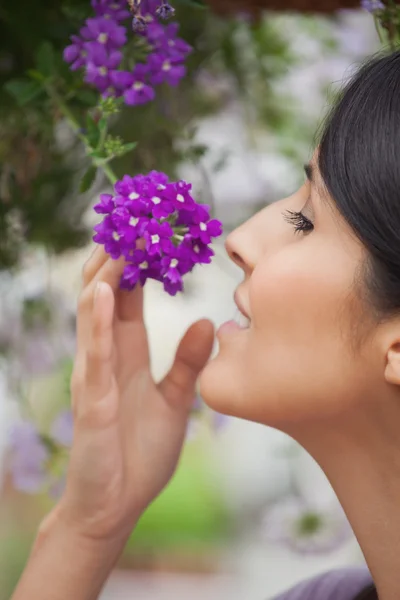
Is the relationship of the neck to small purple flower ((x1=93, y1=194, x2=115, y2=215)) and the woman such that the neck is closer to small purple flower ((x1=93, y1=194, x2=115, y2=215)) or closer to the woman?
the woman

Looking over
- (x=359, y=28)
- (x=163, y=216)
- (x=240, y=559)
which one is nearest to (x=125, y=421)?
(x=163, y=216)

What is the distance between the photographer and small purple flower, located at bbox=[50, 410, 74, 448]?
1.15 m

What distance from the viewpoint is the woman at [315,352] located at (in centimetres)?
74

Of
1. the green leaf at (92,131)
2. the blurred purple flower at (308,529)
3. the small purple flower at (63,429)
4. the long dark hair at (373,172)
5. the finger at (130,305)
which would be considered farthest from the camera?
the blurred purple flower at (308,529)

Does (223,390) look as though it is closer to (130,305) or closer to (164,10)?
(130,305)

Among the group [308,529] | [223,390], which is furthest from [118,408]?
[308,529]

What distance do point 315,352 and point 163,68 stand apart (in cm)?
31

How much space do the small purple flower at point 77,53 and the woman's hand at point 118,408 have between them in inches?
7.0

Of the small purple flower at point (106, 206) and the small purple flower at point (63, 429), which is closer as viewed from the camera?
the small purple flower at point (106, 206)

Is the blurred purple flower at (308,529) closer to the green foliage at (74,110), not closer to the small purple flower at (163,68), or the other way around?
the green foliage at (74,110)

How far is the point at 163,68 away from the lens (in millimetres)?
852

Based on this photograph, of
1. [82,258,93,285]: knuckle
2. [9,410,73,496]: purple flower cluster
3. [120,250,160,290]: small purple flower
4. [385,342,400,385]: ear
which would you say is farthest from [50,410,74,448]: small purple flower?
[385,342,400,385]: ear

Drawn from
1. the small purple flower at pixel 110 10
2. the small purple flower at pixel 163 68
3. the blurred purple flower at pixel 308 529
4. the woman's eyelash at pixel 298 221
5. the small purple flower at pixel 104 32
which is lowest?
the blurred purple flower at pixel 308 529

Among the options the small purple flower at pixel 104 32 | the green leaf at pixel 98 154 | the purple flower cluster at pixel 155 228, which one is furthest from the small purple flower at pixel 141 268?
the small purple flower at pixel 104 32
